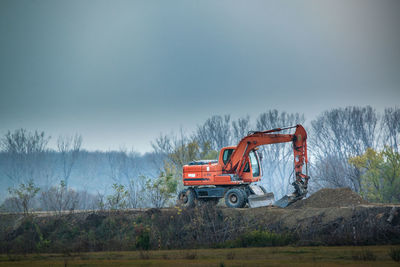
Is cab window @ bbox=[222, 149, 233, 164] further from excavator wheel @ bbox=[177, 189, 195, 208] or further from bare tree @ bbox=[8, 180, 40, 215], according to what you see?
bare tree @ bbox=[8, 180, 40, 215]

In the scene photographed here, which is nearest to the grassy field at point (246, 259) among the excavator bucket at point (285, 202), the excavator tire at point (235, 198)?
the excavator bucket at point (285, 202)

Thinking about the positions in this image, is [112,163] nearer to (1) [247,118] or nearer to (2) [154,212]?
(1) [247,118]

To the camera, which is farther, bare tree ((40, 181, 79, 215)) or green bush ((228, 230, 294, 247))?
bare tree ((40, 181, 79, 215))

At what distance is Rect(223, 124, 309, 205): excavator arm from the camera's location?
25.0 meters

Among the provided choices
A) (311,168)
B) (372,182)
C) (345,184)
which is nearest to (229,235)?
(372,182)

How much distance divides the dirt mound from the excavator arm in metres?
0.58

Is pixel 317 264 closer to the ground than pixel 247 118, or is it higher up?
closer to the ground

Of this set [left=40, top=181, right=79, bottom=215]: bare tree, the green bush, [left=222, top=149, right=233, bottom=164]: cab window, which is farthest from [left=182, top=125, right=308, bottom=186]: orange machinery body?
[left=40, top=181, right=79, bottom=215]: bare tree

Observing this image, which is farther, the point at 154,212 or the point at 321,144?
the point at 321,144

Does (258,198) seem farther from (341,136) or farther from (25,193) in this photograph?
(341,136)

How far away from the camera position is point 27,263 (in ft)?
49.4

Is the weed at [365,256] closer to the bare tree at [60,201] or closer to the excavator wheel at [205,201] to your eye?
the excavator wheel at [205,201]

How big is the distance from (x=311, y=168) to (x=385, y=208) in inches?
1674

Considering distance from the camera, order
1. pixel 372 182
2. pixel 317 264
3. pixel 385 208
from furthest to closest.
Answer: pixel 372 182 < pixel 385 208 < pixel 317 264
